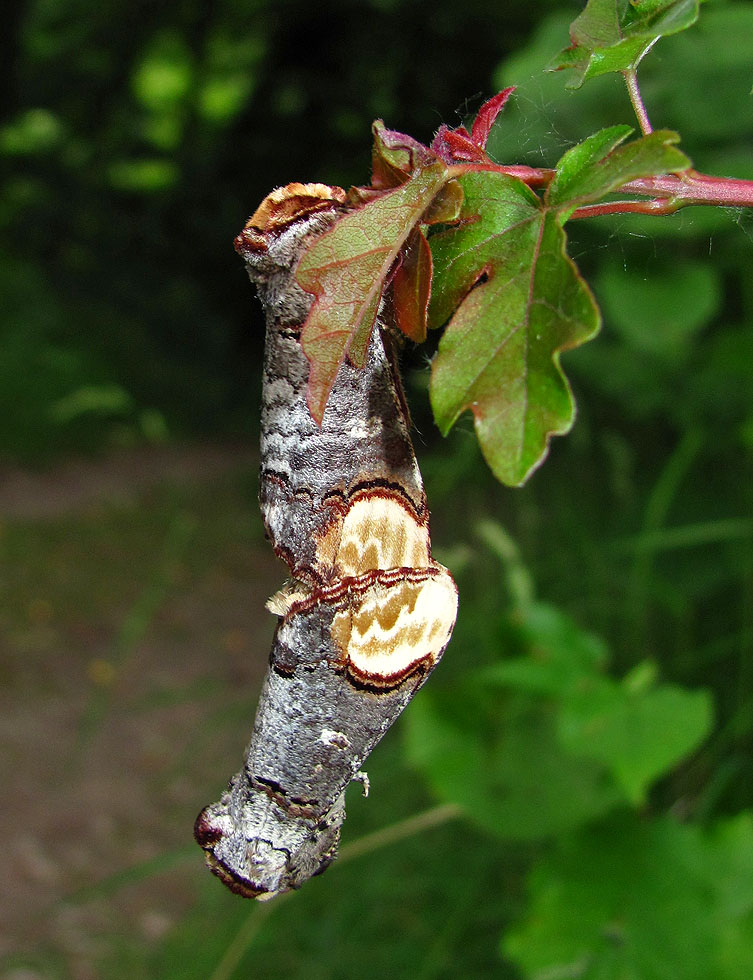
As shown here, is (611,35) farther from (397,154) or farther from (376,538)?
(376,538)

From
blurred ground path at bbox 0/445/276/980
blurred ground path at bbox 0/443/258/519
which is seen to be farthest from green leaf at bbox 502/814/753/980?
blurred ground path at bbox 0/443/258/519

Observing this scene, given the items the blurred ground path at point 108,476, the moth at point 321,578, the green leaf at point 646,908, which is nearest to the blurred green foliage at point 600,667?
the green leaf at point 646,908

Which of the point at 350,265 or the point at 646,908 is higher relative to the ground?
the point at 350,265

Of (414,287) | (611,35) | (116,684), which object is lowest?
(414,287)

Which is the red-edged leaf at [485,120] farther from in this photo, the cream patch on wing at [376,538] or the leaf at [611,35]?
the cream patch on wing at [376,538]

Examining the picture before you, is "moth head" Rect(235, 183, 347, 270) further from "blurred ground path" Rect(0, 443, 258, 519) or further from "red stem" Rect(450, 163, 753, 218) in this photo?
"blurred ground path" Rect(0, 443, 258, 519)

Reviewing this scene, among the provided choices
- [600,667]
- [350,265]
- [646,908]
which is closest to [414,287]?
[350,265]
